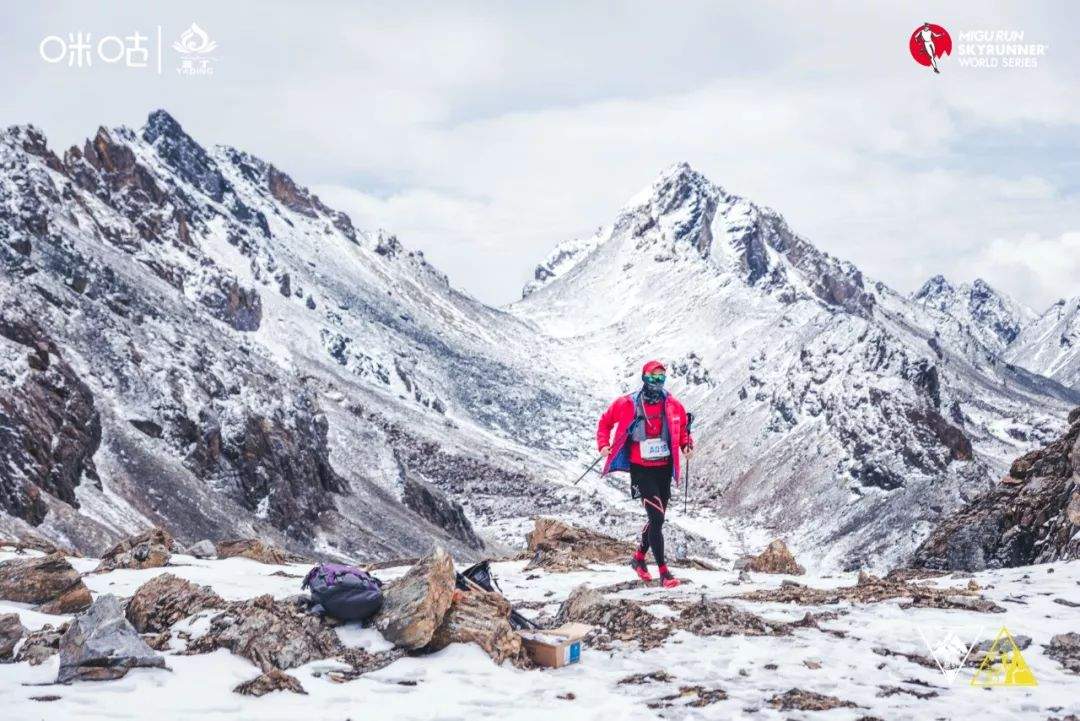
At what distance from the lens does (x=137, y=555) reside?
18.4 m

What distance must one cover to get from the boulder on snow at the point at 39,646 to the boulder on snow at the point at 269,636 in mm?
1524

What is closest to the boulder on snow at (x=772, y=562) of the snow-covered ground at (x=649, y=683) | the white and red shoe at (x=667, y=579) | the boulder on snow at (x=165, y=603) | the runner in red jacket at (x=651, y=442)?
the white and red shoe at (x=667, y=579)

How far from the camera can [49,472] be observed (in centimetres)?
5191

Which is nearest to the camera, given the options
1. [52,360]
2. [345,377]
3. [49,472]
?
[49,472]

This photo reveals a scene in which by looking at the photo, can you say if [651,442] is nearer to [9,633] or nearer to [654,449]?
[654,449]

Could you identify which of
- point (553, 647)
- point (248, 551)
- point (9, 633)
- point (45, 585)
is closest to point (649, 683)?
point (553, 647)

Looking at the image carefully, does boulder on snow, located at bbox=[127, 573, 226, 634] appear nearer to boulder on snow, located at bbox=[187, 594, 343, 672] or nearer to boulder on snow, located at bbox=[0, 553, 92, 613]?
boulder on snow, located at bbox=[187, 594, 343, 672]

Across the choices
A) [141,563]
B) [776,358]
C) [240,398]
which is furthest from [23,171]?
[776,358]

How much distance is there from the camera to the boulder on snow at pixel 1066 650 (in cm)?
1136

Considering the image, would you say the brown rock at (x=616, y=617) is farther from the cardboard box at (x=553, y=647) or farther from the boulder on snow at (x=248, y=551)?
the boulder on snow at (x=248, y=551)

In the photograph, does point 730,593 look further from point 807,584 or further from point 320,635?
point 320,635

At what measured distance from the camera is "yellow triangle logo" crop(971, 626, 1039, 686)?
11039 millimetres

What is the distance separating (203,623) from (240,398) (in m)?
72.8

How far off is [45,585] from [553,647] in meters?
7.76
